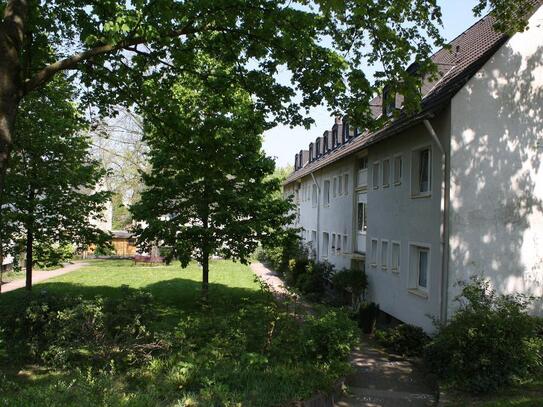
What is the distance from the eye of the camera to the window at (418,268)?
15.0 m

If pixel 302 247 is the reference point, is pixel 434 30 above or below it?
above

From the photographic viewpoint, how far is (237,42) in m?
10.3

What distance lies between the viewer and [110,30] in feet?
24.5

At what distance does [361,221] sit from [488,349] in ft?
41.1

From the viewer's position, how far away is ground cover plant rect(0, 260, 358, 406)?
22.2ft

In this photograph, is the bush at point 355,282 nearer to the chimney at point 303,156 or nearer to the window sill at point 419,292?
the window sill at point 419,292

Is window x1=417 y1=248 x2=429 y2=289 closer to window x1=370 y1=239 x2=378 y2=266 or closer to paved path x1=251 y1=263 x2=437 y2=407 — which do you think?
paved path x1=251 y1=263 x2=437 y2=407

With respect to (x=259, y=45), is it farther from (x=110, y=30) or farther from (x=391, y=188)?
(x=391, y=188)

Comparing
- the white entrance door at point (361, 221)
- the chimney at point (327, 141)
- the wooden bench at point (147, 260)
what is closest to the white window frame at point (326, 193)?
the chimney at point (327, 141)

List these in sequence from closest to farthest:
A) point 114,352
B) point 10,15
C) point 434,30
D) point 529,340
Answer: point 10,15 → point 114,352 → point 434,30 → point 529,340

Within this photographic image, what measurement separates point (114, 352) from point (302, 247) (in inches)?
973

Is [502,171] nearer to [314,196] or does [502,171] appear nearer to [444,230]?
[444,230]

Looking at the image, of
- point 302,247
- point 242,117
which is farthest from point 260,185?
point 302,247

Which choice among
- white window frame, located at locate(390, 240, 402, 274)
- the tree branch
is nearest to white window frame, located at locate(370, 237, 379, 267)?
white window frame, located at locate(390, 240, 402, 274)
